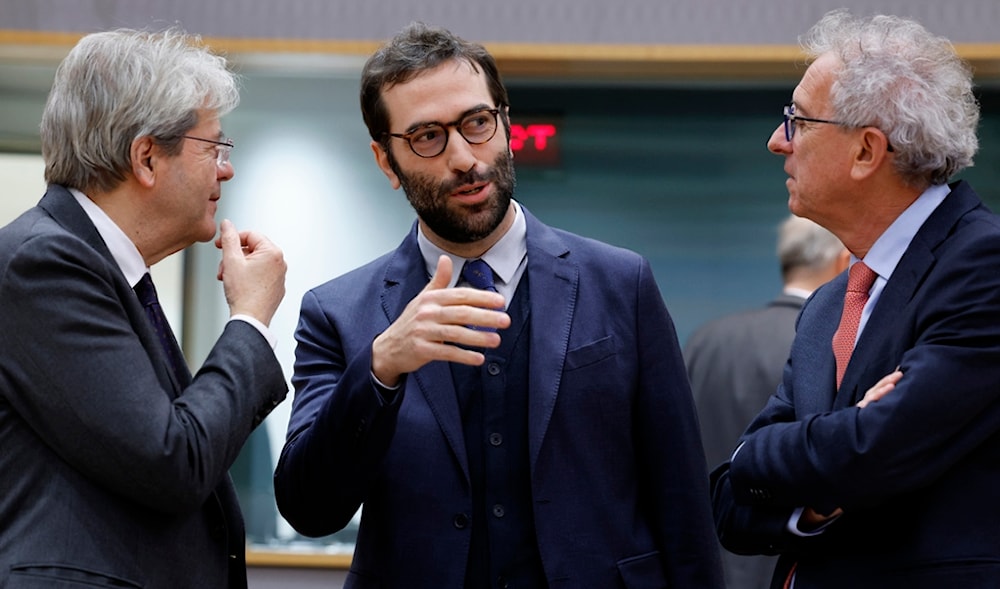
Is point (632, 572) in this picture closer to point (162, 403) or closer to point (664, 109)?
point (162, 403)

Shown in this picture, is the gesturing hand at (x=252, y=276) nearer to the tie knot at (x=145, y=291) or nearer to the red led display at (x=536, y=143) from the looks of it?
the tie knot at (x=145, y=291)

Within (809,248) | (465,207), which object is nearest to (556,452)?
(465,207)

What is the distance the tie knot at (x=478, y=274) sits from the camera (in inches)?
107

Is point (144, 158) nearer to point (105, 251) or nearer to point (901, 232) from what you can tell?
point (105, 251)

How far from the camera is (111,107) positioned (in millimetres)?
2439

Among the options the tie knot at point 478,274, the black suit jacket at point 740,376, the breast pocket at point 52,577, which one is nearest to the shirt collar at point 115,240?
the breast pocket at point 52,577

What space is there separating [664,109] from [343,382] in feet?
11.4

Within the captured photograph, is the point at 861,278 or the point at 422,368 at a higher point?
the point at 861,278

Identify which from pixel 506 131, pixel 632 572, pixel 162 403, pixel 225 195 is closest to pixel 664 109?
pixel 225 195

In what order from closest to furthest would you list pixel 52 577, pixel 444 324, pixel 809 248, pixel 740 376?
pixel 52 577
pixel 444 324
pixel 740 376
pixel 809 248

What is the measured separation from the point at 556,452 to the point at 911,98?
3.07 feet

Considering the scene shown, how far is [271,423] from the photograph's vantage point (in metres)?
5.57

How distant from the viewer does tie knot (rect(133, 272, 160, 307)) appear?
8.24 ft

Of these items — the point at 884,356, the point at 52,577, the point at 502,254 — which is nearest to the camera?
the point at 52,577
